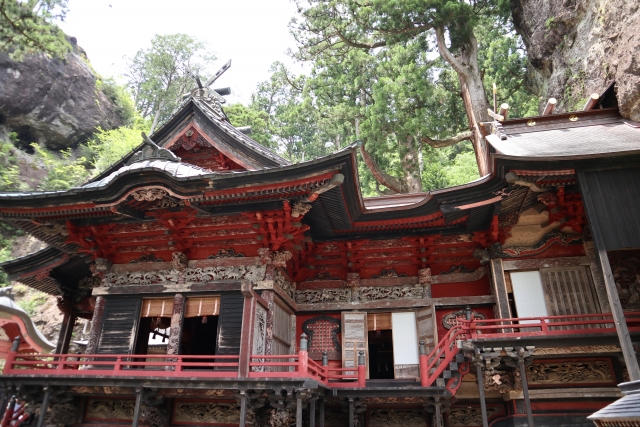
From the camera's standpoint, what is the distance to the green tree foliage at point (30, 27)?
12.0 metres

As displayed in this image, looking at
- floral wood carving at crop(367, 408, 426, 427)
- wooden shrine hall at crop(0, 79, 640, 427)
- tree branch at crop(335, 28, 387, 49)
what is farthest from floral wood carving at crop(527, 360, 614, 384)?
tree branch at crop(335, 28, 387, 49)

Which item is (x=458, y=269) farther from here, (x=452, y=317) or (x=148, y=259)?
(x=148, y=259)

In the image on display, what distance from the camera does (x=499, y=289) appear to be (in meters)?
9.40

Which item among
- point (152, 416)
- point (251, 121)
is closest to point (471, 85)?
point (152, 416)

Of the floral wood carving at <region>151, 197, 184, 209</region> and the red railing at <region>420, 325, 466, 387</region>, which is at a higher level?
the floral wood carving at <region>151, 197, 184, 209</region>

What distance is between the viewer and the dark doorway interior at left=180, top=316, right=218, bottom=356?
1307cm

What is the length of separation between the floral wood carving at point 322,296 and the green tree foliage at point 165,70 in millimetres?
32071

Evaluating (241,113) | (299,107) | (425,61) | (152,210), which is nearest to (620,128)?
(425,61)

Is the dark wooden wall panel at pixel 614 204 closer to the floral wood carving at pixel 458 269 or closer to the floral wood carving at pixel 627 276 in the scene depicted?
the floral wood carving at pixel 627 276

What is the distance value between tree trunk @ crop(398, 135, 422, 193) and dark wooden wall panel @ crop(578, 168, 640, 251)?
9947mm

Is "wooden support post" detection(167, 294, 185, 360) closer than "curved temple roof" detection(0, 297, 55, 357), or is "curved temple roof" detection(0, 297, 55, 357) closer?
"wooden support post" detection(167, 294, 185, 360)

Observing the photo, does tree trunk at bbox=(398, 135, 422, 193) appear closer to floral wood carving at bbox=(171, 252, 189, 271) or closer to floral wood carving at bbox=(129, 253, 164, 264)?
floral wood carving at bbox=(171, 252, 189, 271)

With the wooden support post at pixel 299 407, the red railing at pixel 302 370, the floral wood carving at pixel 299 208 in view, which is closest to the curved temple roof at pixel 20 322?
the red railing at pixel 302 370

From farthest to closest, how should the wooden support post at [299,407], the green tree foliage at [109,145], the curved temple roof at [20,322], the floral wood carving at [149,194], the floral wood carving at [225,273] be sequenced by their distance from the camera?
the green tree foliage at [109,145], the curved temple roof at [20,322], the floral wood carving at [225,273], the floral wood carving at [149,194], the wooden support post at [299,407]
